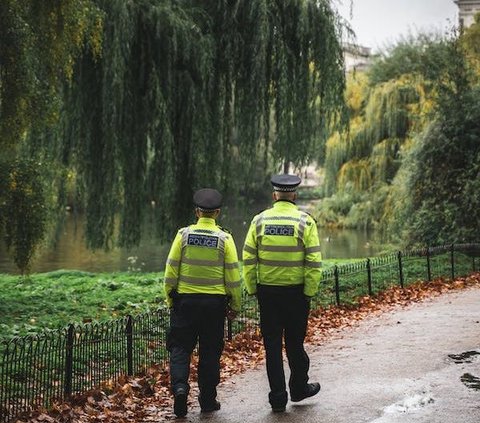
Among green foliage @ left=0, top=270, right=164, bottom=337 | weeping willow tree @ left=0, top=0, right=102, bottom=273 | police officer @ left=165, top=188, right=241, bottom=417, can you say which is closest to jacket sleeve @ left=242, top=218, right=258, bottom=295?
police officer @ left=165, top=188, right=241, bottom=417

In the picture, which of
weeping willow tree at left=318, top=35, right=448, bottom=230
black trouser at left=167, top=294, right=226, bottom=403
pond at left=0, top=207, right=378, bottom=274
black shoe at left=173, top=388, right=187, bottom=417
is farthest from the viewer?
weeping willow tree at left=318, top=35, right=448, bottom=230

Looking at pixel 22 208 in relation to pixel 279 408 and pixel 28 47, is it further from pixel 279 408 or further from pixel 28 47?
pixel 279 408

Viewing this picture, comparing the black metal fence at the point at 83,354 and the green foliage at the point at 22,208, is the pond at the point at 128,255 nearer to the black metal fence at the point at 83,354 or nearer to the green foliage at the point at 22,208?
the green foliage at the point at 22,208

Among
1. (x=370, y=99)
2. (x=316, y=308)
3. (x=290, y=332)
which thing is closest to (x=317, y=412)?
(x=290, y=332)

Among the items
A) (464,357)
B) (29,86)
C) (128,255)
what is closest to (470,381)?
(464,357)

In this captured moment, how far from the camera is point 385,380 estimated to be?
23.1 feet

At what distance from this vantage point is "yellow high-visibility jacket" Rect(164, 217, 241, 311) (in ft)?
20.0

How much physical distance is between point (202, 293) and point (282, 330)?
2.67 ft

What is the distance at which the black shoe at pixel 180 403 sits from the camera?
19.5 ft

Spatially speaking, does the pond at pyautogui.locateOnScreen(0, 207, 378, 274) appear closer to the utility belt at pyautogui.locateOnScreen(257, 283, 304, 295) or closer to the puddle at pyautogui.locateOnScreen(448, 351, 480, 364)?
the puddle at pyautogui.locateOnScreen(448, 351, 480, 364)

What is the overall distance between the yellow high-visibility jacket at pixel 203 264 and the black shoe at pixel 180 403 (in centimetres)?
80

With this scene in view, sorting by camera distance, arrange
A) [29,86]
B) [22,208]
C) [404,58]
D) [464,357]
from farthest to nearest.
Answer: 1. [404,58]
2. [22,208]
3. [29,86]
4. [464,357]

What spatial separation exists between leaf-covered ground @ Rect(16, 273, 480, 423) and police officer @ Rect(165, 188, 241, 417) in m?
0.52

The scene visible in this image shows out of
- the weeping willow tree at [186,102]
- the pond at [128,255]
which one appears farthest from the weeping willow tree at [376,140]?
the weeping willow tree at [186,102]
